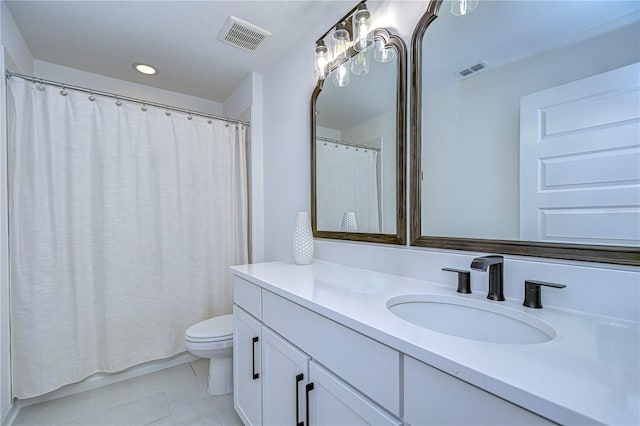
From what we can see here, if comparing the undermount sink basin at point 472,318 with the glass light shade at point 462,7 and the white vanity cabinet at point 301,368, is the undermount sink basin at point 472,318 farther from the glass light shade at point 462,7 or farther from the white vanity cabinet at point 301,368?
the glass light shade at point 462,7

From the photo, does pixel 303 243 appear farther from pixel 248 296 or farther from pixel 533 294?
pixel 533 294

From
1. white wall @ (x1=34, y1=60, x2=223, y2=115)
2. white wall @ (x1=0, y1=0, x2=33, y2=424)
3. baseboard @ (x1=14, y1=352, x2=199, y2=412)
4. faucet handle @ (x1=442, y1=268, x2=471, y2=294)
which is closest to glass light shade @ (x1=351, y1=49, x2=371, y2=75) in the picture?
faucet handle @ (x1=442, y1=268, x2=471, y2=294)

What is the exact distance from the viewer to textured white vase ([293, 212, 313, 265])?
1.63 meters

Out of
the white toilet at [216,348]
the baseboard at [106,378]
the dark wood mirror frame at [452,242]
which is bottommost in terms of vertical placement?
the baseboard at [106,378]

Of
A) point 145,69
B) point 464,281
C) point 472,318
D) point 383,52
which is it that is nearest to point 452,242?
point 464,281

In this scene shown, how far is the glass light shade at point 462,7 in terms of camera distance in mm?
1042

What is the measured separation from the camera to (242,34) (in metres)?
1.83

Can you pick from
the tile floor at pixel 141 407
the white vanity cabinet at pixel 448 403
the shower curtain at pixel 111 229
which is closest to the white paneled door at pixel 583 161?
the white vanity cabinet at pixel 448 403

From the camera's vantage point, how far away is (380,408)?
677 millimetres

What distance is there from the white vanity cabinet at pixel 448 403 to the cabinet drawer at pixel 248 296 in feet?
2.62

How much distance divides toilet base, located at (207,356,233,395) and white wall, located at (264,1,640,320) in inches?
31.2

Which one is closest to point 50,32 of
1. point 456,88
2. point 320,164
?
point 320,164

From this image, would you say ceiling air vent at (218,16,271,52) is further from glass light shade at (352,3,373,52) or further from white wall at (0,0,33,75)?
white wall at (0,0,33,75)

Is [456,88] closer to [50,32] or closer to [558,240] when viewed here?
[558,240]
